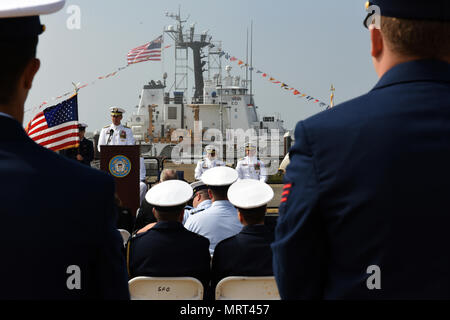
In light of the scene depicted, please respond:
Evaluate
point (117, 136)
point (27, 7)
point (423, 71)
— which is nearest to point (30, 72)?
point (27, 7)

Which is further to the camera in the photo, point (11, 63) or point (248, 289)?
point (248, 289)

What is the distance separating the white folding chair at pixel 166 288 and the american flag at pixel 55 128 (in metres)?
4.92

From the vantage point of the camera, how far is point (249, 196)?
3436 mm

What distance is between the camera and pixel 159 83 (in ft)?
112

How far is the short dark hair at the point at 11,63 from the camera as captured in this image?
1.28 m

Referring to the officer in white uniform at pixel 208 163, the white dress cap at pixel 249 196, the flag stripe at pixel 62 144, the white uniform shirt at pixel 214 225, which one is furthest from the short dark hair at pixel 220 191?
the officer in white uniform at pixel 208 163

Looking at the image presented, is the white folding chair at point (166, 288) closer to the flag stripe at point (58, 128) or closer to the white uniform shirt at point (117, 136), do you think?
the flag stripe at point (58, 128)

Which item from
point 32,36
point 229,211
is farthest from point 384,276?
point 229,211

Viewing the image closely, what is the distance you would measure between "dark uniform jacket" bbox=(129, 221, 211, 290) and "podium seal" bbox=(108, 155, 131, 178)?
13.3ft

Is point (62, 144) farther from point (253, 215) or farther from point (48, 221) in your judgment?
point (48, 221)

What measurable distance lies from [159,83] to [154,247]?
31670mm

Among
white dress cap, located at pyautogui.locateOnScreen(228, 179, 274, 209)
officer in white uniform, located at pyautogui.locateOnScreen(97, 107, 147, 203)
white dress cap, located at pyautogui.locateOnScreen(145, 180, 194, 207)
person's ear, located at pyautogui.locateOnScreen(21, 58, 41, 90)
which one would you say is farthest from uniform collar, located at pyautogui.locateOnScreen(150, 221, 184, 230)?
officer in white uniform, located at pyautogui.locateOnScreen(97, 107, 147, 203)

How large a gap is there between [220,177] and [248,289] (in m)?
2.01

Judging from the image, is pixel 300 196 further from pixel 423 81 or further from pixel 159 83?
pixel 159 83
